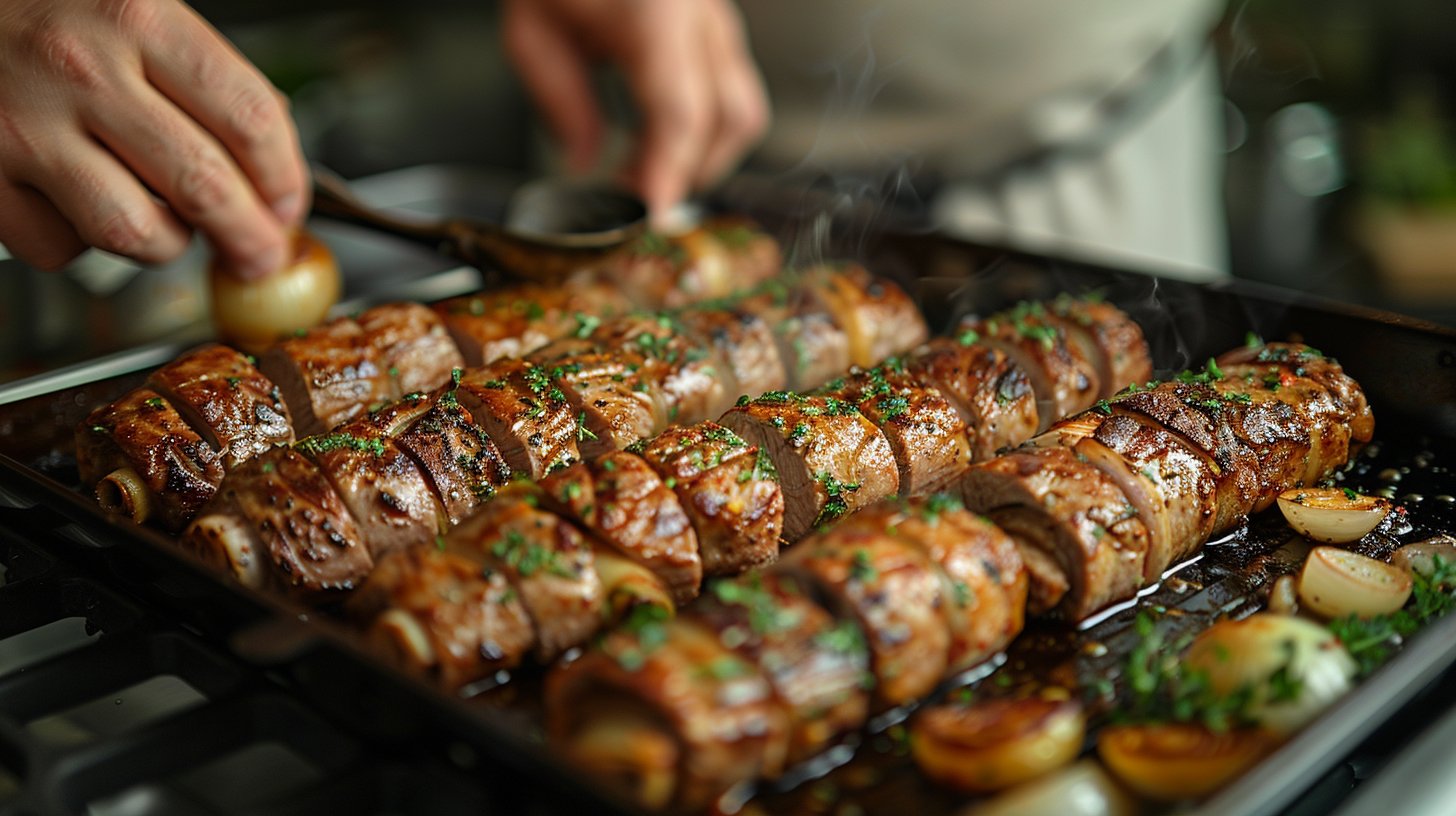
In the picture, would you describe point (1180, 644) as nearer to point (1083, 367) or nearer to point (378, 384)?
point (1083, 367)

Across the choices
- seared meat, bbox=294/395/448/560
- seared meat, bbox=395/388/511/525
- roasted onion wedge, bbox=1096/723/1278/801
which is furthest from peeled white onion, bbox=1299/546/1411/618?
seared meat, bbox=294/395/448/560

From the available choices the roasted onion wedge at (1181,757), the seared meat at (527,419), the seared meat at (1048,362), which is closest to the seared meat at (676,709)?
the roasted onion wedge at (1181,757)

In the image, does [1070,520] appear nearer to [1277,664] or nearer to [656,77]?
[1277,664]

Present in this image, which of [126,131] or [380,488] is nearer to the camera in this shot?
[380,488]

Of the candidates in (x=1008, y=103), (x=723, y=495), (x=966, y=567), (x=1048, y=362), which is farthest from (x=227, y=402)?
(x=1008, y=103)

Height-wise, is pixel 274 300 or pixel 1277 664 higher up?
pixel 274 300

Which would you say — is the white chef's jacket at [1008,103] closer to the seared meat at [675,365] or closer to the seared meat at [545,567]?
the seared meat at [675,365]

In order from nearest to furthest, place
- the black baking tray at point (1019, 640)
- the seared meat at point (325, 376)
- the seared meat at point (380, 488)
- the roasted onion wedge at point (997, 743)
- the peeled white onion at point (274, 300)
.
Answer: the black baking tray at point (1019, 640) < the roasted onion wedge at point (997, 743) < the seared meat at point (380, 488) < the seared meat at point (325, 376) < the peeled white onion at point (274, 300)
